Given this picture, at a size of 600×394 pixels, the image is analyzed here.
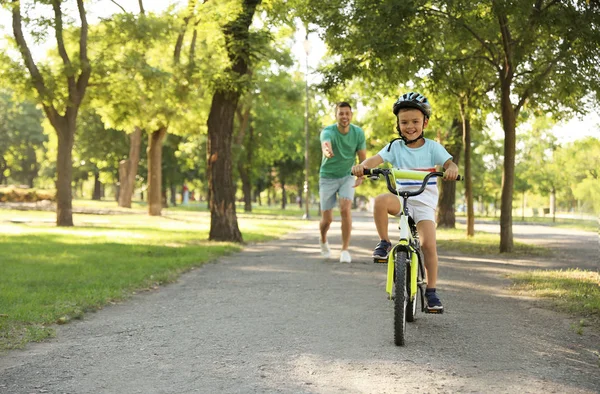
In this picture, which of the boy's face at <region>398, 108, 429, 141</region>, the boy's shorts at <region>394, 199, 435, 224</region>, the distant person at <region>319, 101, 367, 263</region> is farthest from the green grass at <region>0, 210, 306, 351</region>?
the boy's face at <region>398, 108, 429, 141</region>

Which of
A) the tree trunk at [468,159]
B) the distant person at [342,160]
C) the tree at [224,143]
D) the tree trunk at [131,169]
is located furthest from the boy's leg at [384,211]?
the tree trunk at [131,169]

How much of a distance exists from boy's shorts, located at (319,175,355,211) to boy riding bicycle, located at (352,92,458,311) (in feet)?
13.7

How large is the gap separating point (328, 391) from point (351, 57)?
10494mm

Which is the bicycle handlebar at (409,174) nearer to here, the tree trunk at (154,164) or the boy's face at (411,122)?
the boy's face at (411,122)

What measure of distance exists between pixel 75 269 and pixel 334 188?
12.7 ft

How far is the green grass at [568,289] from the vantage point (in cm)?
661

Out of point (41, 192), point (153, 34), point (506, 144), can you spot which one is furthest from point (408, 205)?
point (41, 192)

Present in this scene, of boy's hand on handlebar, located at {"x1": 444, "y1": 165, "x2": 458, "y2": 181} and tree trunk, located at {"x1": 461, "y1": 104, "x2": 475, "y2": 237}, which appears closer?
boy's hand on handlebar, located at {"x1": 444, "y1": 165, "x2": 458, "y2": 181}

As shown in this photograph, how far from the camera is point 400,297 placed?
4.73 metres

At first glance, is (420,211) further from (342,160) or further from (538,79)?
(538,79)

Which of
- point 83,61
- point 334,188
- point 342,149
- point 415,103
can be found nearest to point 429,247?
point 415,103

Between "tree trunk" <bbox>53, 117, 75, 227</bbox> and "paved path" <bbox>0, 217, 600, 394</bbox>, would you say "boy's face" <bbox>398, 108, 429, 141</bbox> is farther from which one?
"tree trunk" <bbox>53, 117, 75, 227</bbox>

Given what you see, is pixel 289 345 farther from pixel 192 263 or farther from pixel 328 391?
pixel 192 263

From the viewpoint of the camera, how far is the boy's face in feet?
17.5
